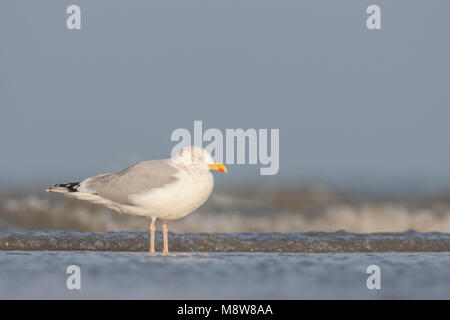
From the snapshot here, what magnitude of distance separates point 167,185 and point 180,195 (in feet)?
0.68

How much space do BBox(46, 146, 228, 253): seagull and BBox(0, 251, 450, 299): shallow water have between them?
61cm

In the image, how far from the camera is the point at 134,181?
9633 mm

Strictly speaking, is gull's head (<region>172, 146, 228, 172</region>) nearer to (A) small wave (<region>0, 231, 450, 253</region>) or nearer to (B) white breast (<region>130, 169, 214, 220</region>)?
(B) white breast (<region>130, 169, 214, 220</region>)

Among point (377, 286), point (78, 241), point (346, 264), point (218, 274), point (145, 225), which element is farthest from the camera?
point (145, 225)

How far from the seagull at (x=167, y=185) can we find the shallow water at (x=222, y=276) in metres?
0.61

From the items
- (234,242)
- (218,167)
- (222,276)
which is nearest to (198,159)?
(218,167)

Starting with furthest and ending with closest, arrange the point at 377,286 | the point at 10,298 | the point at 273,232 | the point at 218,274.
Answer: the point at 273,232, the point at 218,274, the point at 377,286, the point at 10,298

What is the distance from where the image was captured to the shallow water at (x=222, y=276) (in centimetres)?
712

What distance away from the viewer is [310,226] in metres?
13.3

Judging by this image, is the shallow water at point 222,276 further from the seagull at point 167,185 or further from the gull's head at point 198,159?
the gull's head at point 198,159
